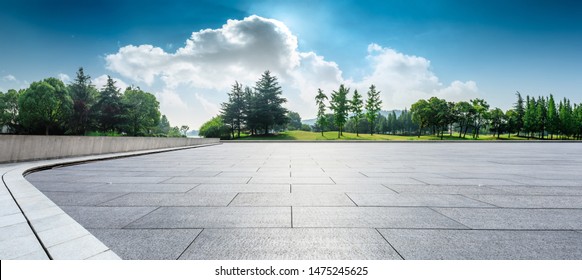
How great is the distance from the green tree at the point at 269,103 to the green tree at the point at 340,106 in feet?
44.9

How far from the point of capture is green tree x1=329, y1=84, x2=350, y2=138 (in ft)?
218

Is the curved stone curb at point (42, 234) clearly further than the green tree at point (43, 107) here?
No

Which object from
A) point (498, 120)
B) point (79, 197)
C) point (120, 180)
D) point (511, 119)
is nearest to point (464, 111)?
point (498, 120)

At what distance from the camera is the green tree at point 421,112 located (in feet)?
258

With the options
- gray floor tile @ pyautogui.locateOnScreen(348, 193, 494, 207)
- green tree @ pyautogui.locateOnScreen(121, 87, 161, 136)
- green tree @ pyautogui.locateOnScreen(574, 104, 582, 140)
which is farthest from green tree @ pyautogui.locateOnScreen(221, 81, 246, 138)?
green tree @ pyautogui.locateOnScreen(574, 104, 582, 140)

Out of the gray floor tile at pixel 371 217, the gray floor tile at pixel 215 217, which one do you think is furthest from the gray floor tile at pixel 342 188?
the gray floor tile at pixel 215 217

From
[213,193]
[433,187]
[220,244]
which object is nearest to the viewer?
[220,244]

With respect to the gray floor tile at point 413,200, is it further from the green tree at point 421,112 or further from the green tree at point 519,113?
the green tree at point 519,113

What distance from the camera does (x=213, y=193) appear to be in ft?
17.3

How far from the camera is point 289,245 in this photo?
9.05 ft

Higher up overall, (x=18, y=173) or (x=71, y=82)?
(x=71, y=82)
